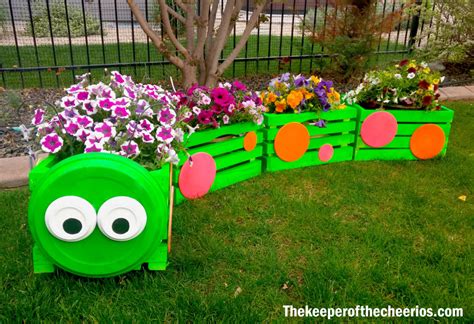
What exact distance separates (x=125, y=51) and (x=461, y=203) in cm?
648

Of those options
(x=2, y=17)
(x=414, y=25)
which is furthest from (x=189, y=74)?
(x=414, y=25)

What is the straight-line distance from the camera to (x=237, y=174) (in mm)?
3357

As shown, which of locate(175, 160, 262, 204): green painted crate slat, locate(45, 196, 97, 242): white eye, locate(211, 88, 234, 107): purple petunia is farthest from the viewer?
locate(175, 160, 262, 204): green painted crate slat

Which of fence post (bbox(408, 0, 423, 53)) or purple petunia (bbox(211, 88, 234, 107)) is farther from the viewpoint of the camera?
fence post (bbox(408, 0, 423, 53))

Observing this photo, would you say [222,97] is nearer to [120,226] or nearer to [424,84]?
[120,226]

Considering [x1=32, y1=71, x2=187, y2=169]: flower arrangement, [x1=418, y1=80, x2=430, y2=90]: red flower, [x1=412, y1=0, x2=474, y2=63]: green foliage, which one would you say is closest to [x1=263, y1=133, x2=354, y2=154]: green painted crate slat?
[x1=418, y1=80, x2=430, y2=90]: red flower

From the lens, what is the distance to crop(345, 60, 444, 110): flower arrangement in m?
3.73

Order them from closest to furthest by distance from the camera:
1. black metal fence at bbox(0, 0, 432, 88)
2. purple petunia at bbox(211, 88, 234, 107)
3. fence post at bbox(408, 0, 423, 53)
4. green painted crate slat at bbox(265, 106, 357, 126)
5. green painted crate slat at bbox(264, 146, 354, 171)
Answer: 1. purple petunia at bbox(211, 88, 234, 107)
2. green painted crate slat at bbox(265, 106, 357, 126)
3. green painted crate slat at bbox(264, 146, 354, 171)
4. black metal fence at bbox(0, 0, 432, 88)
5. fence post at bbox(408, 0, 423, 53)

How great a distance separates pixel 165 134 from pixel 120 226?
62cm

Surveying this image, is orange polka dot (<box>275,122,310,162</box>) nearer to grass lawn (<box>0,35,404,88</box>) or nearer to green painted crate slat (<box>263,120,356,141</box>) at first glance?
green painted crate slat (<box>263,120,356,141</box>)

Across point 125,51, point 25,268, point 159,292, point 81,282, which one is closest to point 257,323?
point 159,292

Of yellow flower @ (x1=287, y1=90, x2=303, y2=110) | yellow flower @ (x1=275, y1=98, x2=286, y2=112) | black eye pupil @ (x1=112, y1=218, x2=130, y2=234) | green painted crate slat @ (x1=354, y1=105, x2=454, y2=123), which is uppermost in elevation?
yellow flower @ (x1=287, y1=90, x2=303, y2=110)

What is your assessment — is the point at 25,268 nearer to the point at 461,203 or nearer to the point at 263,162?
the point at 263,162

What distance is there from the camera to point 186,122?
304cm
